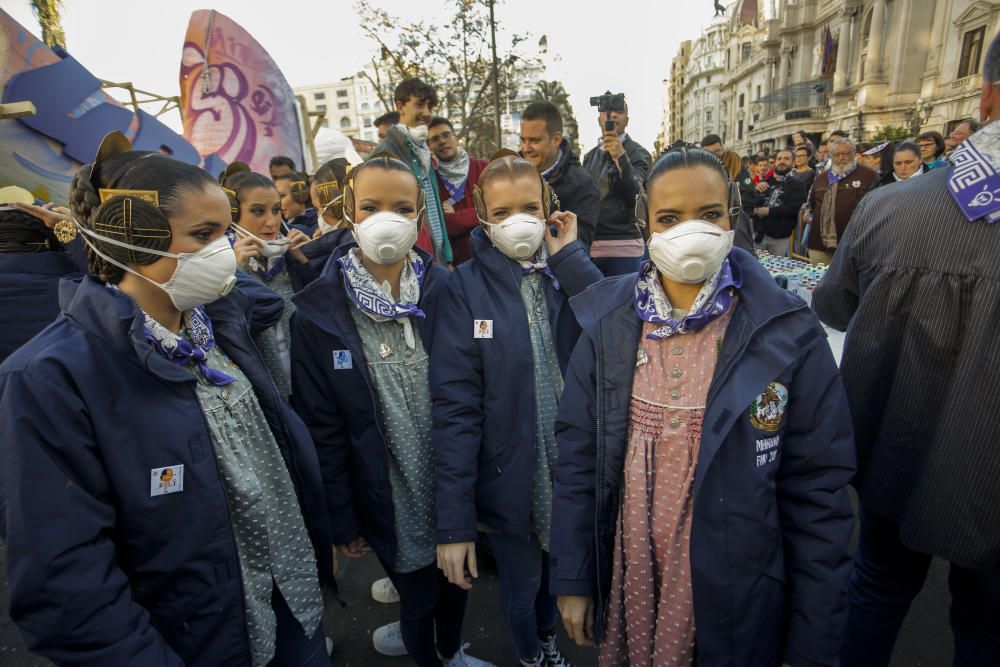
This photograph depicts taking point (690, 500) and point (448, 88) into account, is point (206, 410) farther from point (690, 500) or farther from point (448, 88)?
point (448, 88)

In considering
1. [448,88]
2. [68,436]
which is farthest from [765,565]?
[448,88]

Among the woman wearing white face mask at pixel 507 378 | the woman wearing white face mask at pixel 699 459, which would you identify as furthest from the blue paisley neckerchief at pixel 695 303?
the woman wearing white face mask at pixel 507 378

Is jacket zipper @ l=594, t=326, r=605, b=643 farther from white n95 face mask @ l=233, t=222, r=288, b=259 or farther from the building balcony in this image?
the building balcony

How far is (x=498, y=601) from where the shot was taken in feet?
9.78

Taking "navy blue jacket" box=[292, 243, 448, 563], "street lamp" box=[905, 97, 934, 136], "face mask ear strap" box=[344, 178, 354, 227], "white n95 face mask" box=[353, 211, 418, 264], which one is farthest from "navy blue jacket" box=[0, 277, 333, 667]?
"street lamp" box=[905, 97, 934, 136]

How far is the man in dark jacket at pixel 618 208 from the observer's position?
13.8ft

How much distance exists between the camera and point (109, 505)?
128 cm

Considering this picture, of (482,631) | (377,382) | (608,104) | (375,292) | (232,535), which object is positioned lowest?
(482,631)

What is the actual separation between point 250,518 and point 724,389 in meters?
1.45

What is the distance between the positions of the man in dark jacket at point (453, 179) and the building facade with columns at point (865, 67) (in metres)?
19.6

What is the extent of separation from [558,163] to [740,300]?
2512 mm

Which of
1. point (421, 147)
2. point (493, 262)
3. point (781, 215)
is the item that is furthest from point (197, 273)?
point (781, 215)

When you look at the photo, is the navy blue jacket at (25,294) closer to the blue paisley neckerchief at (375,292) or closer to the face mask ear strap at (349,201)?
the face mask ear strap at (349,201)

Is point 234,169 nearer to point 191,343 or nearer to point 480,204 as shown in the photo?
point 480,204
